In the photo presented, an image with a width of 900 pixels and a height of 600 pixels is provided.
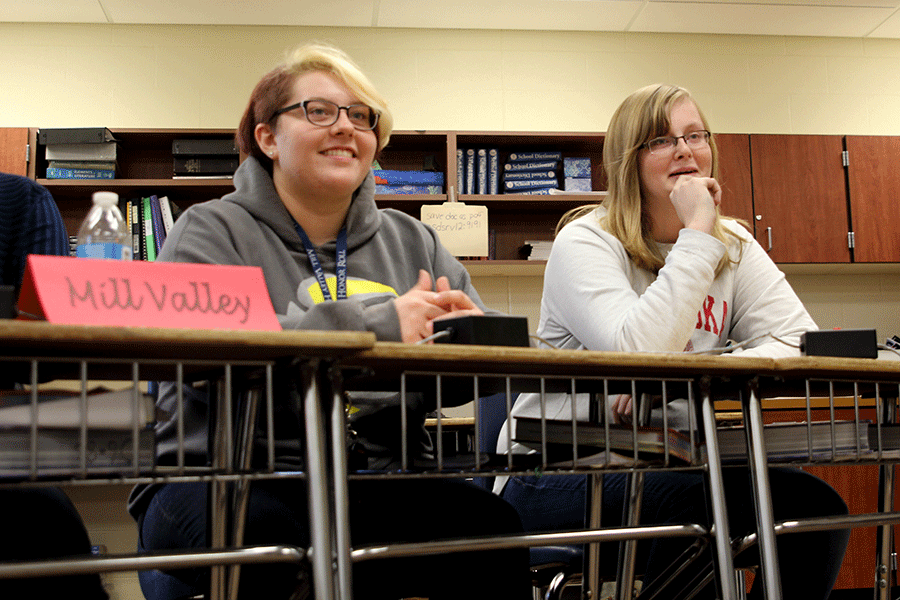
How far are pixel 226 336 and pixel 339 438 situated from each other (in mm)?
183

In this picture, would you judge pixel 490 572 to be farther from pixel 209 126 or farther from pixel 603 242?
pixel 209 126

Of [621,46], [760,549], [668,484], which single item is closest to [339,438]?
[760,549]

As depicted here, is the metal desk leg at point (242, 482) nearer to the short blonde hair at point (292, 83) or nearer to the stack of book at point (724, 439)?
the stack of book at point (724, 439)

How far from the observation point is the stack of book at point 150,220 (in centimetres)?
344

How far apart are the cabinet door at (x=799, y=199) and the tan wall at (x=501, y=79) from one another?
0.32 metres

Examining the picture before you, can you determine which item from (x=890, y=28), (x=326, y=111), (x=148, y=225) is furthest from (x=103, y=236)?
(x=890, y=28)

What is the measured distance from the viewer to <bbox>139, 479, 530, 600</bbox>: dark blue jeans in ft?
3.51

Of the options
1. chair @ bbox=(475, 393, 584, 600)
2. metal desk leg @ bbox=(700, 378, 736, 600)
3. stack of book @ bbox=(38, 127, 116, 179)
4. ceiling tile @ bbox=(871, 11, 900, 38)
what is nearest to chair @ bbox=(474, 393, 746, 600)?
chair @ bbox=(475, 393, 584, 600)

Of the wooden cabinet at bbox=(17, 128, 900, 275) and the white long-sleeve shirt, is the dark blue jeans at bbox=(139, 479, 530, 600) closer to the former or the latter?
the white long-sleeve shirt

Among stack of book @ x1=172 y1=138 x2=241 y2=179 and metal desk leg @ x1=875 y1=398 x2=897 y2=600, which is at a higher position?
stack of book @ x1=172 y1=138 x2=241 y2=179

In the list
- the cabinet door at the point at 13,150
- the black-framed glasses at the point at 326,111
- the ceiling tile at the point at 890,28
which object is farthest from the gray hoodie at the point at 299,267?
the ceiling tile at the point at 890,28

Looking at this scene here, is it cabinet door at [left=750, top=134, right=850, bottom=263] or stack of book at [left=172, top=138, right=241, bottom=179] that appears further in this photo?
cabinet door at [left=750, top=134, right=850, bottom=263]

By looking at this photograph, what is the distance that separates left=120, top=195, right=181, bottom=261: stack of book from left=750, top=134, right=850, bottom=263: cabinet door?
260 cm

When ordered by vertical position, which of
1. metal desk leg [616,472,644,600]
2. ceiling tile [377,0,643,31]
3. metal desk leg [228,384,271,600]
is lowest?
metal desk leg [616,472,644,600]
